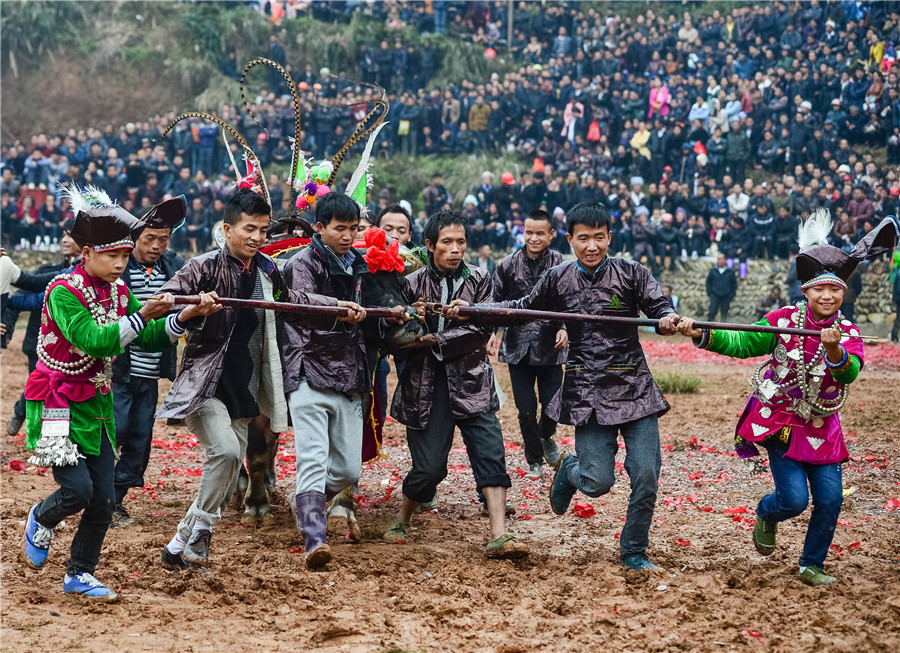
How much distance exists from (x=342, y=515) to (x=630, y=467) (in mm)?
1938

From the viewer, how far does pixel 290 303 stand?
17.6 ft

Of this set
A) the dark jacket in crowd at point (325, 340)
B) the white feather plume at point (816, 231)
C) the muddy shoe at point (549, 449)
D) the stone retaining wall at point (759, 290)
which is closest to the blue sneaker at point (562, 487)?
the dark jacket in crowd at point (325, 340)

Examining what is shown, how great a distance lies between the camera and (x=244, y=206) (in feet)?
17.7

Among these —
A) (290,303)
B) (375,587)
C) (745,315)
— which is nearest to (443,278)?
(290,303)

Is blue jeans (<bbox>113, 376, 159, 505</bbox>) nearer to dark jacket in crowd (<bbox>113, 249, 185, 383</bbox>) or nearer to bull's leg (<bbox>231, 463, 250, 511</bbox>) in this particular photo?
dark jacket in crowd (<bbox>113, 249, 185, 383</bbox>)

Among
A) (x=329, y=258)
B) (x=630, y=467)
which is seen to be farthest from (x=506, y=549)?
(x=329, y=258)

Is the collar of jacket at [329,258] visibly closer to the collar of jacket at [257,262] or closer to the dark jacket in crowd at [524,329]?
the collar of jacket at [257,262]

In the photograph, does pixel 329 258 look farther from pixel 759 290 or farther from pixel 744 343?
pixel 759 290

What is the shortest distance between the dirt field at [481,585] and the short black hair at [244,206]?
1.94 m

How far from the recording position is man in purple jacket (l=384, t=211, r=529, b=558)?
5629 mm

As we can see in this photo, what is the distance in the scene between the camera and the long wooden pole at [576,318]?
5.02 metres

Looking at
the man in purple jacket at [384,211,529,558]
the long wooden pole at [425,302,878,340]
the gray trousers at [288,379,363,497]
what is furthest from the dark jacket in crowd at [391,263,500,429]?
the gray trousers at [288,379,363,497]

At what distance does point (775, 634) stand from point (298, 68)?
2917 centimetres

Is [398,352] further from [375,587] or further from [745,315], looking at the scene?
[745,315]
